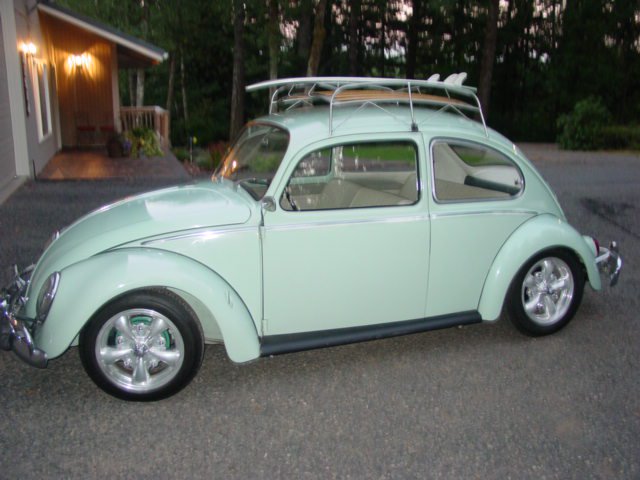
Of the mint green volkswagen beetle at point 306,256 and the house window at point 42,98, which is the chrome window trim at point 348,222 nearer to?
the mint green volkswagen beetle at point 306,256

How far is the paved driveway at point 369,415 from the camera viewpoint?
3232 millimetres

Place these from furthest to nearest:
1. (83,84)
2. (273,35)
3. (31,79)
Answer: (273,35)
(83,84)
(31,79)

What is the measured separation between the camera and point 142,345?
373 cm

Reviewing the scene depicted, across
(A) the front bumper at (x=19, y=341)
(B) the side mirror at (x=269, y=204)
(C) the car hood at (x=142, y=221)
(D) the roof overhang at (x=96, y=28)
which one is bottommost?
(A) the front bumper at (x=19, y=341)

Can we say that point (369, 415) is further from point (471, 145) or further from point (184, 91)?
point (184, 91)

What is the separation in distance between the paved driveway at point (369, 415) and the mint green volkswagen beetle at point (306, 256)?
275 millimetres

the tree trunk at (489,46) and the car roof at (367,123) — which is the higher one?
the tree trunk at (489,46)

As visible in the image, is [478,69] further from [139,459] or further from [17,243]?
[139,459]

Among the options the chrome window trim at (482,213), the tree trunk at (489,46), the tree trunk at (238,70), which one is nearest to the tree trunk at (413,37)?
the tree trunk at (489,46)

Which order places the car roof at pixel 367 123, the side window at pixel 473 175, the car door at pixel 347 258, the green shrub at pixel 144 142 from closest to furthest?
the car door at pixel 347 258
the car roof at pixel 367 123
the side window at pixel 473 175
the green shrub at pixel 144 142

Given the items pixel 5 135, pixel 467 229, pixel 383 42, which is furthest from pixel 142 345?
pixel 383 42

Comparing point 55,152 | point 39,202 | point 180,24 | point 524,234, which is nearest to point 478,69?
point 180,24

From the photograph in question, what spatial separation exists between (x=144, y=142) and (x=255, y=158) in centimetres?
1356

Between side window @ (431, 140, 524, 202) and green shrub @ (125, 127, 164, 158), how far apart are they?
43.3ft
